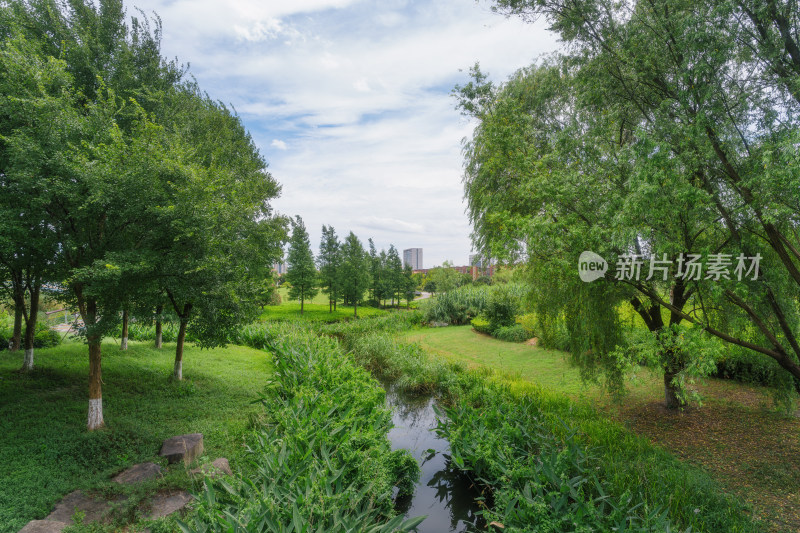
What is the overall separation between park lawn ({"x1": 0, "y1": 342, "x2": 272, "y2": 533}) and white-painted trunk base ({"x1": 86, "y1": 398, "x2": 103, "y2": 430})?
137 mm

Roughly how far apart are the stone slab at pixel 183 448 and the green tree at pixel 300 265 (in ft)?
60.6

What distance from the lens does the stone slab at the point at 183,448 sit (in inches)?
203

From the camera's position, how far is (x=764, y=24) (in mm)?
4234

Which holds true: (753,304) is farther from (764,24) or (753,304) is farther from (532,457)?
(532,457)

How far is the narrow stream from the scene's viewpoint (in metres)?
4.75

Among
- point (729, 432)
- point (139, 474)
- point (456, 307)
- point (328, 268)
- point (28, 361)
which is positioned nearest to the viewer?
point (139, 474)

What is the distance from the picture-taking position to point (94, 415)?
5.72 m

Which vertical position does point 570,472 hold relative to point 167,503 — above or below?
above

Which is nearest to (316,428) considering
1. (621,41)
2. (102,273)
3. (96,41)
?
(102,273)

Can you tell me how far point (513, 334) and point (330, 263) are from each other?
15.5m

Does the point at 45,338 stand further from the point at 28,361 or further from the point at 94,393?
the point at 94,393

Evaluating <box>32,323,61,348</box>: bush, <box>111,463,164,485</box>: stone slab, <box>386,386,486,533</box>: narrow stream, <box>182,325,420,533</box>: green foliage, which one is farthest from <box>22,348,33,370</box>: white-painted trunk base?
<box>386,386,486,533</box>: narrow stream

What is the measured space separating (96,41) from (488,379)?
10462mm

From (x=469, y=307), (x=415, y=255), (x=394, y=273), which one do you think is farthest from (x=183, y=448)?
(x=415, y=255)
